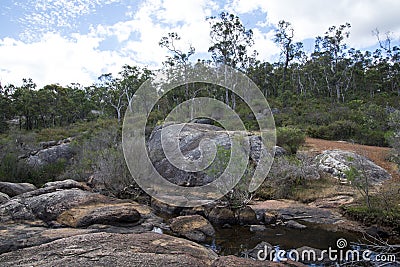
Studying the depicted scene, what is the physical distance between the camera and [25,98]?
114 ft

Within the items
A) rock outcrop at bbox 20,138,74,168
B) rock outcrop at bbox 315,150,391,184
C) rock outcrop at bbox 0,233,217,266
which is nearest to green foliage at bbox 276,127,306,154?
rock outcrop at bbox 315,150,391,184

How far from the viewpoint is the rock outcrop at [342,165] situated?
1188cm

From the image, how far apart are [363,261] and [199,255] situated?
3.68 meters

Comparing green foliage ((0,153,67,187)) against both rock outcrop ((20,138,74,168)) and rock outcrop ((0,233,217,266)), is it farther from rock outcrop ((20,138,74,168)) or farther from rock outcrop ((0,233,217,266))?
rock outcrop ((0,233,217,266))

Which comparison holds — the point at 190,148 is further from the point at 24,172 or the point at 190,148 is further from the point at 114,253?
the point at 114,253

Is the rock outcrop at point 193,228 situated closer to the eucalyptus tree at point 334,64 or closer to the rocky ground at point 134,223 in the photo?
the rocky ground at point 134,223

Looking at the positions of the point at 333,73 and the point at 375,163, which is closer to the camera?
the point at 375,163

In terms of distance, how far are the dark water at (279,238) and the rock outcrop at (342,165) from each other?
3.58 metres

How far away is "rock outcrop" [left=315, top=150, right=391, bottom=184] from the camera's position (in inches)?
468

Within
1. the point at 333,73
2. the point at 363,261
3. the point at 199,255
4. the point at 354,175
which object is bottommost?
the point at 363,261

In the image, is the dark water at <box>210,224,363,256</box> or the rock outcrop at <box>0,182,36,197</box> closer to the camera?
the dark water at <box>210,224,363,256</box>

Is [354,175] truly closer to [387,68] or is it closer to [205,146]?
[205,146]

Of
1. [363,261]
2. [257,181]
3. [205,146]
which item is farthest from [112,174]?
[363,261]

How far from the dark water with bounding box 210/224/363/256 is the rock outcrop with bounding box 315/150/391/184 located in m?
3.58
